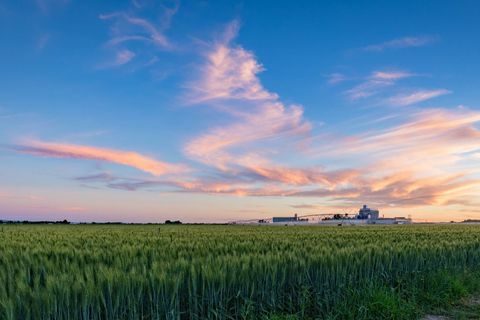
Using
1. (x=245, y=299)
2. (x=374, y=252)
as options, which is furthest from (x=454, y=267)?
(x=245, y=299)

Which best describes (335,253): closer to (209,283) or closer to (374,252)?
(374,252)

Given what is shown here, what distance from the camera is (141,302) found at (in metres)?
5.18

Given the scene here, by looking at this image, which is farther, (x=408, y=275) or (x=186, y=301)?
(x=408, y=275)

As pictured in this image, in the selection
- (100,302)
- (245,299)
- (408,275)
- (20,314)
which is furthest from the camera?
(408,275)

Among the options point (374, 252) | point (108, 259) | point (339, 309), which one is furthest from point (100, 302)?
point (374, 252)

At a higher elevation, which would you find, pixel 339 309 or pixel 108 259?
pixel 108 259

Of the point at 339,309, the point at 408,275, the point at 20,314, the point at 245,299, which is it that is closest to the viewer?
the point at 20,314

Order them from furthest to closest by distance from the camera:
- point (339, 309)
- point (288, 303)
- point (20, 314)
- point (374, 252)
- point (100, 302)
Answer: point (374, 252) < point (339, 309) < point (288, 303) < point (100, 302) < point (20, 314)

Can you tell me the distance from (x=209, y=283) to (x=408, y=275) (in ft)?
20.5

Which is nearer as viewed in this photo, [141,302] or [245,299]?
[141,302]

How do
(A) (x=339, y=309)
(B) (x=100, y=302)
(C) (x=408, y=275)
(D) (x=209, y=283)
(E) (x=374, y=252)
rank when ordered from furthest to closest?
(C) (x=408, y=275), (E) (x=374, y=252), (A) (x=339, y=309), (D) (x=209, y=283), (B) (x=100, y=302)

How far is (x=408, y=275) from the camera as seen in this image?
1009 cm

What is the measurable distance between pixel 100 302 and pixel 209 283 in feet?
4.65

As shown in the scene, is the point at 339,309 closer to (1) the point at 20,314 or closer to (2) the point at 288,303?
(2) the point at 288,303
